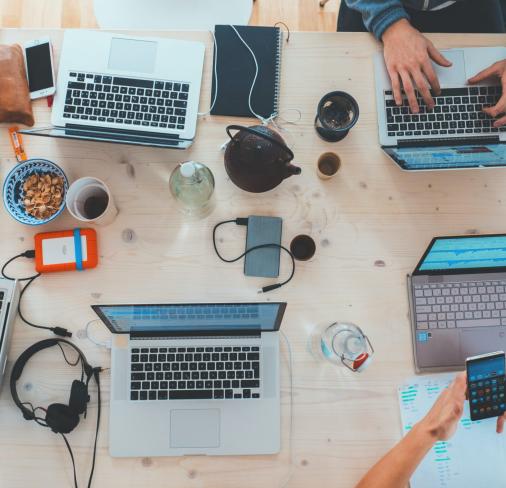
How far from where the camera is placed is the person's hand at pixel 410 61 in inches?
40.9

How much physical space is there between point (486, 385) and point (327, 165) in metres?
0.62

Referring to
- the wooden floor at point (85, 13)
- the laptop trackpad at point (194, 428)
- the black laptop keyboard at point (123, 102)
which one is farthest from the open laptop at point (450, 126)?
the wooden floor at point (85, 13)

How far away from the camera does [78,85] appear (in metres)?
1.04

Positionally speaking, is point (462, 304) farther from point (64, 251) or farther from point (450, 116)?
point (64, 251)

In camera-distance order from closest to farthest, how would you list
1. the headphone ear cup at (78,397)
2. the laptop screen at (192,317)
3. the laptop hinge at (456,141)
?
the laptop screen at (192,317) < the headphone ear cup at (78,397) < the laptop hinge at (456,141)

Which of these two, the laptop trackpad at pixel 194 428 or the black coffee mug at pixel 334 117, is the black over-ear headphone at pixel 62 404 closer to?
the laptop trackpad at pixel 194 428

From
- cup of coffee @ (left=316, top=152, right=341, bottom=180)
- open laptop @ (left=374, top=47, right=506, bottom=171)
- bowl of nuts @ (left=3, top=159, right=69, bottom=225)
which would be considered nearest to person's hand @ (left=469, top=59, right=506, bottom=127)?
open laptop @ (left=374, top=47, right=506, bottom=171)

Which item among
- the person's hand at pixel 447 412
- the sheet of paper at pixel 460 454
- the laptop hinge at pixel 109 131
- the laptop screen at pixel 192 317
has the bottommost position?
the sheet of paper at pixel 460 454

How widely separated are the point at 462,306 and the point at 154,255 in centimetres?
75

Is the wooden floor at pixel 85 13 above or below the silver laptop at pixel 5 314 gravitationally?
above

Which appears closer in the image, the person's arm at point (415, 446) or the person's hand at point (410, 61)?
the person's arm at point (415, 446)

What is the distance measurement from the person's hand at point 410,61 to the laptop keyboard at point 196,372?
2.39ft

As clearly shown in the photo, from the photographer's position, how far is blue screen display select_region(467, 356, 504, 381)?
0.92m

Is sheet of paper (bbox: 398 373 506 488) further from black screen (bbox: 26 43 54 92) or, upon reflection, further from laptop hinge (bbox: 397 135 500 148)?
black screen (bbox: 26 43 54 92)
